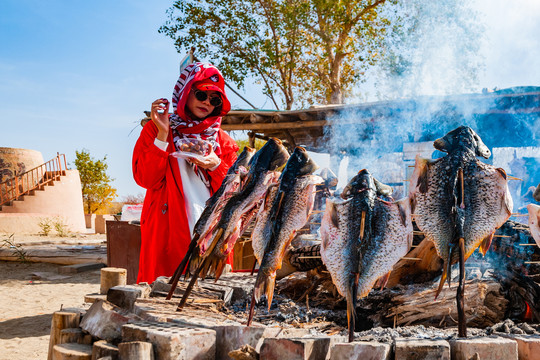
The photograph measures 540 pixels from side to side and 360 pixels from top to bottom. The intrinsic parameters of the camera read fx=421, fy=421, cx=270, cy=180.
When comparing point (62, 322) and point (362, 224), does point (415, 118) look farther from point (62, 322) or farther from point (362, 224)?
point (62, 322)

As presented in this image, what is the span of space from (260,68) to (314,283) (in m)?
15.9

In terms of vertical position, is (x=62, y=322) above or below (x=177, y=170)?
below

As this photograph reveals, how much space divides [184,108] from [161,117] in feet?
1.10

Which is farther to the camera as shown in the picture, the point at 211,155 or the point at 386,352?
the point at 211,155

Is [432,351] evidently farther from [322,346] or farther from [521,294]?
[521,294]

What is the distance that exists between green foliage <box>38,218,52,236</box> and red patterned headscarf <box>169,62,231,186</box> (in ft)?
50.9

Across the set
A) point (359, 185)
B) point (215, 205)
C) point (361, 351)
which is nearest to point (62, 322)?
point (215, 205)

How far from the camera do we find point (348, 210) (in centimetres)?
246

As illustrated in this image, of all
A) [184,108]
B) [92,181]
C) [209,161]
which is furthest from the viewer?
[92,181]

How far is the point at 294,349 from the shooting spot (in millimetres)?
2084

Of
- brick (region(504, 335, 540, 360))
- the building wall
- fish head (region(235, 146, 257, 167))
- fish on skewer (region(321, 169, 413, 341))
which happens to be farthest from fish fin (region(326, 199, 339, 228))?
the building wall

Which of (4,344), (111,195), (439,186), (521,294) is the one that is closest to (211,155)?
(439,186)

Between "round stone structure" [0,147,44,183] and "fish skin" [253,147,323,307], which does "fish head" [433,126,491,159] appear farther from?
"round stone structure" [0,147,44,183]

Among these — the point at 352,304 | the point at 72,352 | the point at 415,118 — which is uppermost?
the point at 415,118
